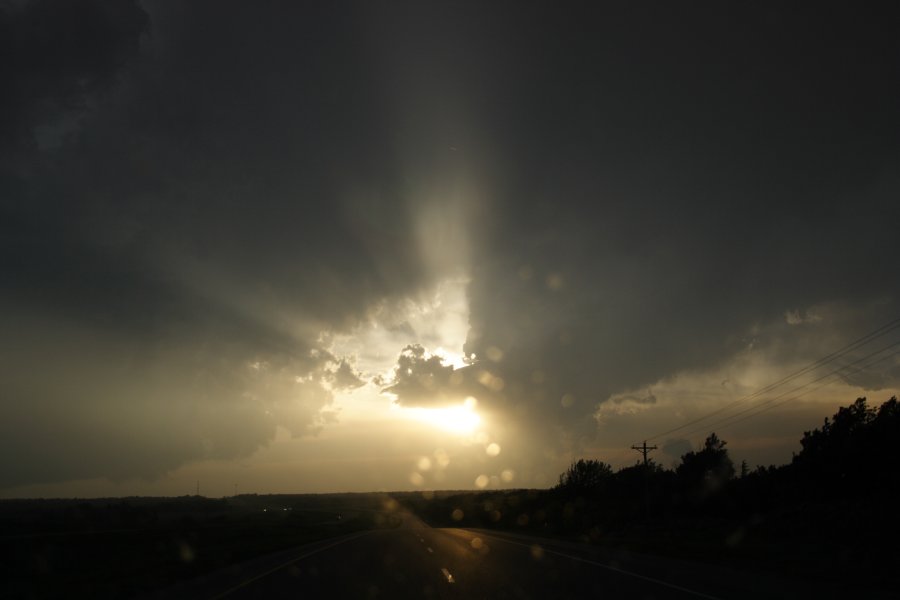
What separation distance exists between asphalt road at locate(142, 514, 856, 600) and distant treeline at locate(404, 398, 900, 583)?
5190mm

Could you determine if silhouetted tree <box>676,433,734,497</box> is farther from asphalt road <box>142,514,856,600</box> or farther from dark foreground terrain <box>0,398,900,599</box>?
asphalt road <box>142,514,856,600</box>

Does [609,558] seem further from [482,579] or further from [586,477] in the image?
[586,477]

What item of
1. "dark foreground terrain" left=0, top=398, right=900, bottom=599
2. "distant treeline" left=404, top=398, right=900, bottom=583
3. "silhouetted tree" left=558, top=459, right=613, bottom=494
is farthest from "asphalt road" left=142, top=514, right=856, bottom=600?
"silhouetted tree" left=558, top=459, right=613, bottom=494

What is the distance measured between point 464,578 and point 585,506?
63945 mm

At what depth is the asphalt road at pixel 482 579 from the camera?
14.6 metres

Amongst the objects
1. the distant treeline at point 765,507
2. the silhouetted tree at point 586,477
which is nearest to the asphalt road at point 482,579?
the distant treeline at point 765,507

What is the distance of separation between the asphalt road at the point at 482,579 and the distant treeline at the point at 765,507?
17.0 ft

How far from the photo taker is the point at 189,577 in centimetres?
1978

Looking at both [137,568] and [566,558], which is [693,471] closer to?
[566,558]

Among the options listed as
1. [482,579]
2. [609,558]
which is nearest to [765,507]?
[609,558]

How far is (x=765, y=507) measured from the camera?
55375 mm

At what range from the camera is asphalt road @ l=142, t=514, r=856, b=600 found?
1465cm

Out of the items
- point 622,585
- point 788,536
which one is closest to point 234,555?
point 622,585

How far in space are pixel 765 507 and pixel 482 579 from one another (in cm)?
4854
